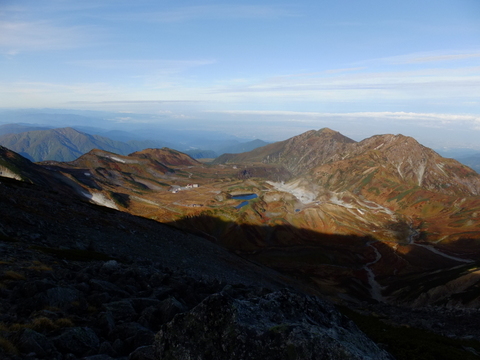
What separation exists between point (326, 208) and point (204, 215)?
7751cm

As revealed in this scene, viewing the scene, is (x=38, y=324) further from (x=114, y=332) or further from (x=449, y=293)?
(x=449, y=293)

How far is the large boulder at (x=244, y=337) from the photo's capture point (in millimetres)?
8438

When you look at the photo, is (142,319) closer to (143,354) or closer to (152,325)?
(152,325)

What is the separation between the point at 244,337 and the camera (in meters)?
8.66

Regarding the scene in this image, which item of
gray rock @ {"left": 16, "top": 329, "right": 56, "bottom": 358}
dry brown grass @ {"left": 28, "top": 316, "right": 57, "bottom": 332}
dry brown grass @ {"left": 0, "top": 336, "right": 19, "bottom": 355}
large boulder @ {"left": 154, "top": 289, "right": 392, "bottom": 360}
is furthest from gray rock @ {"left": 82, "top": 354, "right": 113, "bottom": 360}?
dry brown grass @ {"left": 28, "top": 316, "right": 57, "bottom": 332}

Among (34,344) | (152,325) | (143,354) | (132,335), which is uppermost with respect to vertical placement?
(34,344)

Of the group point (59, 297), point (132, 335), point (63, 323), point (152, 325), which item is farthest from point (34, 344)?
point (152, 325)

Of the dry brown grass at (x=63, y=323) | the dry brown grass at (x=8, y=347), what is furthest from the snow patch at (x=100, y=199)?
the dry brown grass at (x=8, y=347)

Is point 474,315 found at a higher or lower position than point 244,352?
lower

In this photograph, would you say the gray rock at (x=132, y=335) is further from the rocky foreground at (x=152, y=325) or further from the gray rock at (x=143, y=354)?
the gray rock at (x=143, y=354)

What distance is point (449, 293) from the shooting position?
71875mm

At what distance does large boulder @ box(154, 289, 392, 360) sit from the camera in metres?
8.44

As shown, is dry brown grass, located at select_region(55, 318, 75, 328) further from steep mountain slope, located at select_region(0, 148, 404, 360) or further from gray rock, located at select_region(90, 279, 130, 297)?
gray rock, located at select_region(90, 279, 130, 297)

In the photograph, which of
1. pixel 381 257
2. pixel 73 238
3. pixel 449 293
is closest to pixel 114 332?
pixel 73 238
